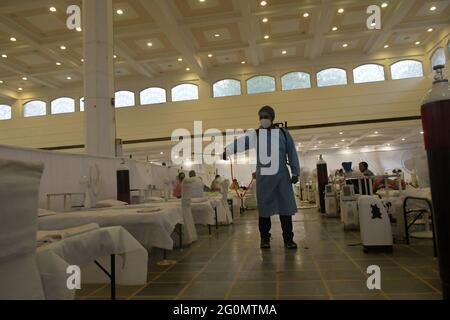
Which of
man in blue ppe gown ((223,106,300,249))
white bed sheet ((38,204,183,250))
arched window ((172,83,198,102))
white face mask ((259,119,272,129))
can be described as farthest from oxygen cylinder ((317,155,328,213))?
arched window ((172,83,198,102))

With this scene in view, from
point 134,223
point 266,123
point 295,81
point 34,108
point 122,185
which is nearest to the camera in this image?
point 134,223

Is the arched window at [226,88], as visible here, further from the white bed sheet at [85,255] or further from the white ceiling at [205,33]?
the white bed sheet at [85,255]

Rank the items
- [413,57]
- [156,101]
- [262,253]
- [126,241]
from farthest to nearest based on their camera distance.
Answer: [156,101] → [413,57] → [262,253] → [126,241]

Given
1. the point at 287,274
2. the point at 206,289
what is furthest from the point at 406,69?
the point at 206,289

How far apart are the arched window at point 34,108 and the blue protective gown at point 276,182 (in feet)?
52.5

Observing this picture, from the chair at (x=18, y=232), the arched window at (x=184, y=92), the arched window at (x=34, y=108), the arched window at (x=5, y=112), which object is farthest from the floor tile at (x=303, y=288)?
the arched window at (x=5, y=112)

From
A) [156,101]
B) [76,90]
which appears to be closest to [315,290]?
[156,101]

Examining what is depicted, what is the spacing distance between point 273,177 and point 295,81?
12376 mm

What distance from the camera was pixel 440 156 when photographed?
188cm

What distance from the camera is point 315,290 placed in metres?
2.34

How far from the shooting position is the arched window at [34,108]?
1709cm

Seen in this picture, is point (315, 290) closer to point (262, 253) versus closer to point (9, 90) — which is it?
point (262, 253)

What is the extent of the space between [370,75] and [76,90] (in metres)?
13.6

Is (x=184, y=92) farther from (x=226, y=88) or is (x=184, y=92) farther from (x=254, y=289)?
(x=254, y=289)
